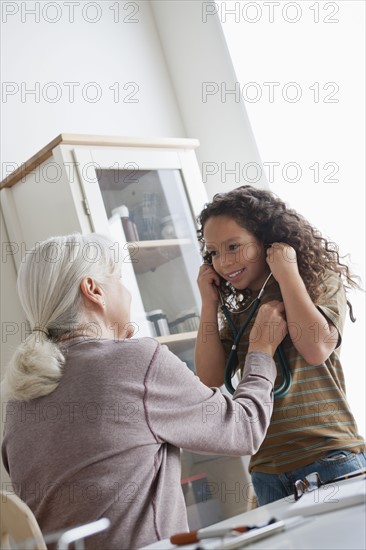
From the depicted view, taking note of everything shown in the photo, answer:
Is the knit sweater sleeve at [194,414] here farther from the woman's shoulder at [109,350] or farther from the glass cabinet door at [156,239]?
the glass cabinet door at [156,239]

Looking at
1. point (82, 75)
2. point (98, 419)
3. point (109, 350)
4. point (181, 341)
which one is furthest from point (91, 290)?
point (82, 75)

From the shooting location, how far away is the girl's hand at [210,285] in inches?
73.0

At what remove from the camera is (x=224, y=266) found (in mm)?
1763

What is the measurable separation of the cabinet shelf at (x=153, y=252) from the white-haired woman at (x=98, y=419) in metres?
1.00

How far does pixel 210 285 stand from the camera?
73.4 inches

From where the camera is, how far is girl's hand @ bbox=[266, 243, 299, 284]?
1.65 m

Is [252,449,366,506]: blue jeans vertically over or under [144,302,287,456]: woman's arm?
under

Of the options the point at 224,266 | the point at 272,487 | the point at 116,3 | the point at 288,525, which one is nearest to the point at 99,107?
the point at 116,3

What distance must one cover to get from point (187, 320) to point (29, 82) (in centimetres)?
108

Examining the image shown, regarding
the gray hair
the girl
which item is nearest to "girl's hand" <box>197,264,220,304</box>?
the girl

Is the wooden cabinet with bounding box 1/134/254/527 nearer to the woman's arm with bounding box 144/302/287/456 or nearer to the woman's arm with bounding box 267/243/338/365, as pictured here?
the woman's arm with bounding box 267/243/338/365

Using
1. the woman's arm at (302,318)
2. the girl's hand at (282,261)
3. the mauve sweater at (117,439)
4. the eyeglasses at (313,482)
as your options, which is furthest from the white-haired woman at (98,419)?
the girl's hand at (282,261)

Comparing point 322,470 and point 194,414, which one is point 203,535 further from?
point 322,470

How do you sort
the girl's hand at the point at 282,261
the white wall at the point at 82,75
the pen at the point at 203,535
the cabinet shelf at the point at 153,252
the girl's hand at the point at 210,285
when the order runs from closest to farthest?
the pen at the point at 203,535 < the girl's hand at the point at 282,261 < the girl's hand at the point at 210,285 < the cabinet shelf at the point at 153,252 < the white wall at the point at 82,75
